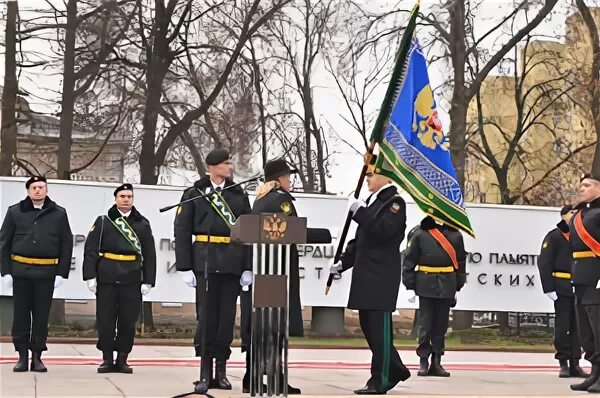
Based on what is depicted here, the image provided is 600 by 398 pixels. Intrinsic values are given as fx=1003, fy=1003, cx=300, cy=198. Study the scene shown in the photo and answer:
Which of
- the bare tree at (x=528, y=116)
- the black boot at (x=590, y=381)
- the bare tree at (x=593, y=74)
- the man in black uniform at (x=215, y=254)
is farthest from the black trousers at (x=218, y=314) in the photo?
the bare tree at (x=593, y=74)

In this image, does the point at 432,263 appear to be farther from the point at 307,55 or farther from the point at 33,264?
the point at 307,55

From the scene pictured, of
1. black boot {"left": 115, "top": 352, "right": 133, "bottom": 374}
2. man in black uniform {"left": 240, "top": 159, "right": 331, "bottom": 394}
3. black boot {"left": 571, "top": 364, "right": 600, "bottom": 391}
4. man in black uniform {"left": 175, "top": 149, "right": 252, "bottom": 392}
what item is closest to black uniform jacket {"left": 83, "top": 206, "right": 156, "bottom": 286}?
black boot {"left": 115, "top": 352, "right": 133, "bottom": 374}

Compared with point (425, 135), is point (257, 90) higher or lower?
higher

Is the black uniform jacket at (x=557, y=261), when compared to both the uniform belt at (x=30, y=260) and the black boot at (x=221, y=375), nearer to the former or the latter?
the black boot at (x=221, y=375)

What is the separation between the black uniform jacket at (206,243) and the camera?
7918mm

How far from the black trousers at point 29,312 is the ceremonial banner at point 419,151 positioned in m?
3.79

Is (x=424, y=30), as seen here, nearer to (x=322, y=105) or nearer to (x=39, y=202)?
(x=322, y=105)

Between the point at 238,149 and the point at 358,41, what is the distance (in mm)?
2856

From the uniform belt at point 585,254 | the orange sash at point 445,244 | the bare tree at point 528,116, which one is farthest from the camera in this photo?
the bare tree at point 528,116

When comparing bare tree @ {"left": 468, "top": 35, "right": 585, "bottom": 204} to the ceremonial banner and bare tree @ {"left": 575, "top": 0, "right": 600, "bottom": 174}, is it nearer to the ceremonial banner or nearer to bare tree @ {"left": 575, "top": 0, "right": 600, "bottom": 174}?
bare tree @ {"left": 575, "top": 0, "right": 600, "bottom": 174}

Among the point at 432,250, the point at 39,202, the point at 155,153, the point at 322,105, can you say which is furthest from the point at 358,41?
the point at 39,202

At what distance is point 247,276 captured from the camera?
791 cm

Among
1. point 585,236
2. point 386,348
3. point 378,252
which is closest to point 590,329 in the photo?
point 585,236

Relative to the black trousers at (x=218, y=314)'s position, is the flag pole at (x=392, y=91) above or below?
above
